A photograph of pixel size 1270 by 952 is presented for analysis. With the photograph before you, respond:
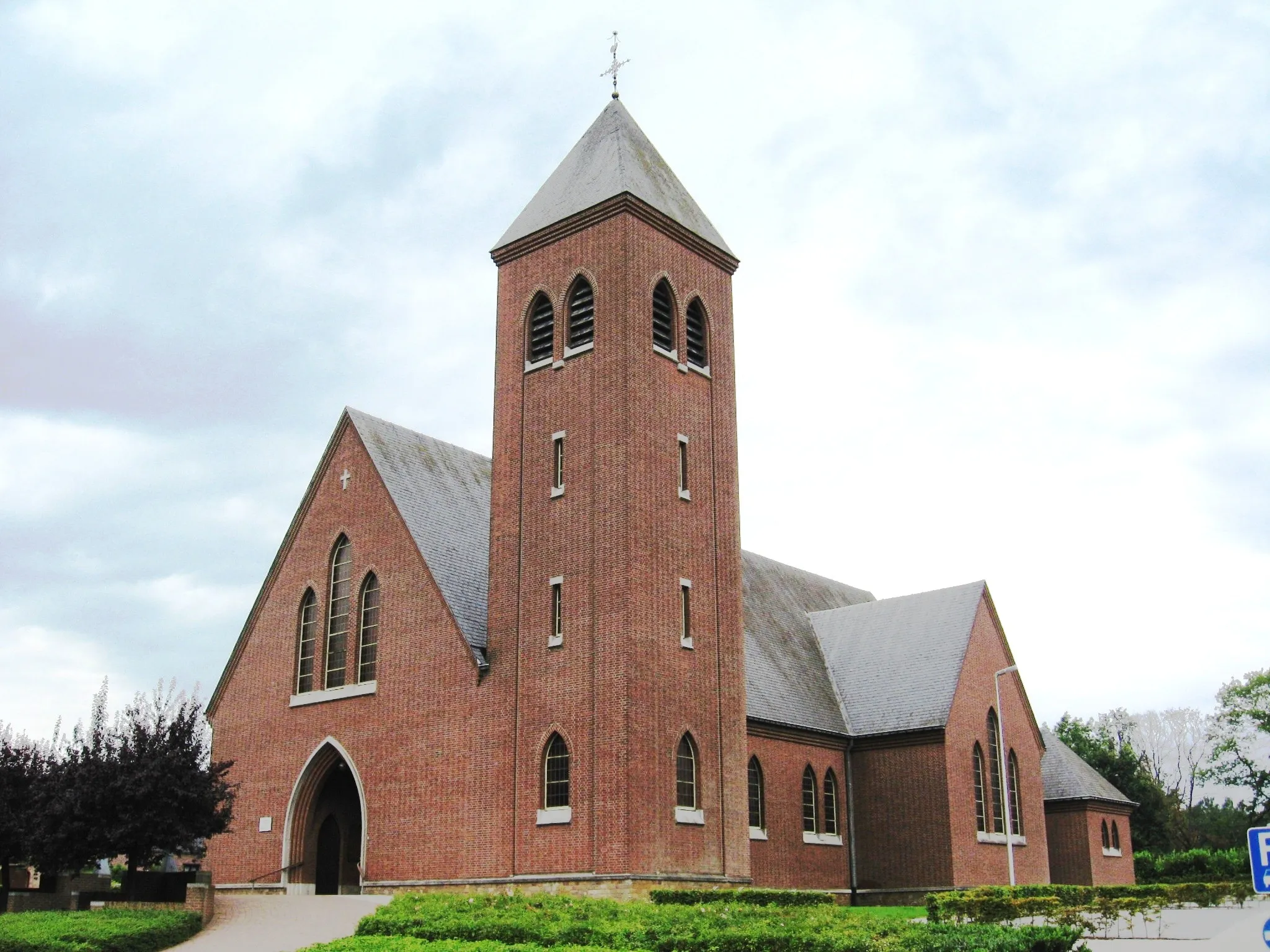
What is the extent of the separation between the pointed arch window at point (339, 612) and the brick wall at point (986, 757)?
1697cm

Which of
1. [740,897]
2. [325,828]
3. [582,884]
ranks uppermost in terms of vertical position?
[325,828]

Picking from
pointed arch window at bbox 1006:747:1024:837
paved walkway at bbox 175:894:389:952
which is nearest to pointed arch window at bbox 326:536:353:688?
paved walkway at bbox 175:894:389:952

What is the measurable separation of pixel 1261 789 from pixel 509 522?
188ft

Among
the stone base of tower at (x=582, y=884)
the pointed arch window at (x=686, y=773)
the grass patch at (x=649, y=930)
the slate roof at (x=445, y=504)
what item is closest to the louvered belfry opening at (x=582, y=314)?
the slate roof at (x=445, y=504)

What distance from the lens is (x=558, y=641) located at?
2695 cm

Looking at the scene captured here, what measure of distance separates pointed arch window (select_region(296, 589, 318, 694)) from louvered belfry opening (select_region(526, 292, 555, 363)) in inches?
365

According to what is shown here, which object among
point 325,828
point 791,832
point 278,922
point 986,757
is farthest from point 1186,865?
point 278,922

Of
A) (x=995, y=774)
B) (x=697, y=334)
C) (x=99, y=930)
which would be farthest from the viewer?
(x=995, y=774)

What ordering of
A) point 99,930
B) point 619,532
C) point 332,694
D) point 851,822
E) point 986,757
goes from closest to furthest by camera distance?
point 99,930 < point 619,532 < point 332,694 < point 851,822 < point 986,757

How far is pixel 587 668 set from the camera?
2627 cm

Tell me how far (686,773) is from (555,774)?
2883mm

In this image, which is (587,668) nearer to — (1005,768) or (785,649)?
(785,649)

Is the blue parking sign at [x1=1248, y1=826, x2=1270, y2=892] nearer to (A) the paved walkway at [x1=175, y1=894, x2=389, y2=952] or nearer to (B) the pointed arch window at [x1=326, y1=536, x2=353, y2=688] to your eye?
(A) the paved walkway at [x1=175, y1=894, x2=389, y2=952]

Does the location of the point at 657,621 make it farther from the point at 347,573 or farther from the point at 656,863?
the point at 347,573
